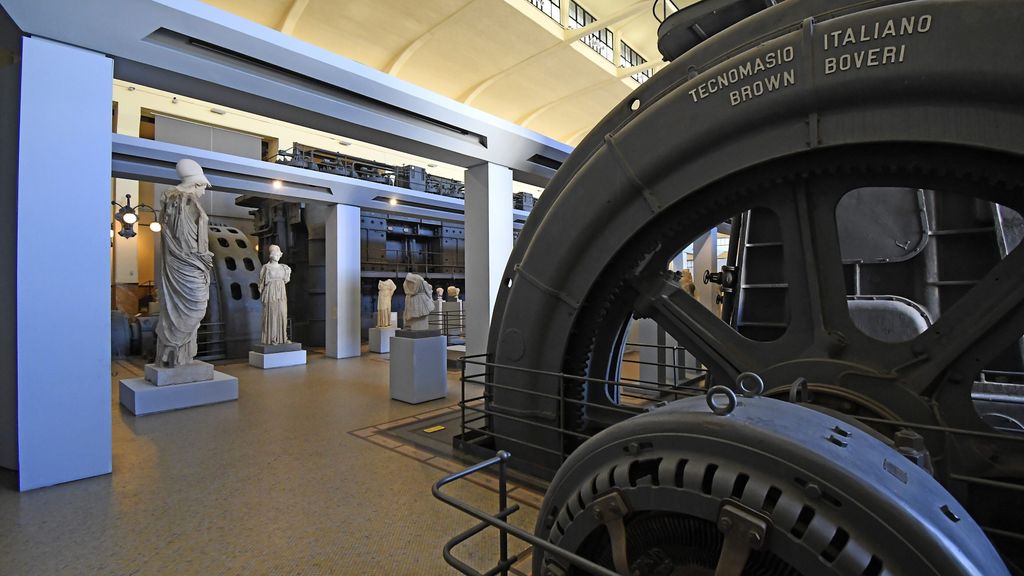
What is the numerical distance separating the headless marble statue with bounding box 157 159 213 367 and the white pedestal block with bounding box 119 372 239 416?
43cm

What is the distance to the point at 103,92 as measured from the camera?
3.24 metres

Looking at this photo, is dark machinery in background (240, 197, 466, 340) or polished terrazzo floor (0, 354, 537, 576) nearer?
polished terrazzo floor (0, 354, 537, 576)

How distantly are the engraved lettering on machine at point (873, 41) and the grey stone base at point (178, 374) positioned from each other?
20.9 feet

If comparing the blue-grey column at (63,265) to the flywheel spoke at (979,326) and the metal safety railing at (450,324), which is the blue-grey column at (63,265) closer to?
the flywheel spoke at (979,326)

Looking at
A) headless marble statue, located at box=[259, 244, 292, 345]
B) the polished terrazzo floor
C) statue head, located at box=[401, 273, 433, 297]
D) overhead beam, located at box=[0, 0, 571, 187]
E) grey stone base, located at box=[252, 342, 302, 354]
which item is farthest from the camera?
statue head, located at box=[401, 273, 433, 297]

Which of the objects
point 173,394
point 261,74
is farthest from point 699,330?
point 173,394

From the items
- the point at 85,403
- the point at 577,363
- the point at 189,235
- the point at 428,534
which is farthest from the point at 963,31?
Answer: the point at 189,235

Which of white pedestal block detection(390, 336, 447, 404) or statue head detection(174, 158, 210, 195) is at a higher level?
statue head detection(174, 158, 210, 195)

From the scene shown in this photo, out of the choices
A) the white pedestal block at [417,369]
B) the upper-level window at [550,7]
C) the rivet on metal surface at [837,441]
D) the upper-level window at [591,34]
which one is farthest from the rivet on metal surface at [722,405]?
the upper-level window at [591,34]

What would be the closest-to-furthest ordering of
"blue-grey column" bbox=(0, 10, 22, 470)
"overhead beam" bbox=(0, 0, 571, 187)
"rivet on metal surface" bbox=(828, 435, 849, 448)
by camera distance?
"rivet on metal surface" bbox=(828, 435, 849, 448), "overhead beam" bbox=(0, 0, 571, 187), "blue-grey column" bbox=(0, 10, 22, 470)

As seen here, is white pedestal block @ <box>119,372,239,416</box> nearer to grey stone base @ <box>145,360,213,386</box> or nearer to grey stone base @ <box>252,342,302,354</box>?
grey stone base @ <box>145,360,213,386</box>

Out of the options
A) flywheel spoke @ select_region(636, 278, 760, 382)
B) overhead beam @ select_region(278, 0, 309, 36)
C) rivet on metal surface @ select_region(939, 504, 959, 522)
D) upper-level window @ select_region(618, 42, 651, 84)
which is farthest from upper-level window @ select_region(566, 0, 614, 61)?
rivet on metal surface @ select_region(939, 504, 959, 522)

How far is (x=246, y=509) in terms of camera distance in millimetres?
2746

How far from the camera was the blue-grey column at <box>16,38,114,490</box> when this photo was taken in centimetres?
301
